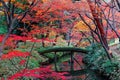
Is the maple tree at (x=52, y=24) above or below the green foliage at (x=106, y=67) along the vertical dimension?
above

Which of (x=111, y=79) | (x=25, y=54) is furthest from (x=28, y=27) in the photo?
(x=111, y=79)

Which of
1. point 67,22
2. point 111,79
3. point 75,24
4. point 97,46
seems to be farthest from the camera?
point 67,22

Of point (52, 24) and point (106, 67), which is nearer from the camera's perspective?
point (106, 67)

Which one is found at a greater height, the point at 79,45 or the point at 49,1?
the point at 49,1

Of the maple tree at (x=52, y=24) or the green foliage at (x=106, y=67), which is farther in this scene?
the green foliage at (x=106, y=67)

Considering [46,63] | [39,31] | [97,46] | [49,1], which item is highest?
[49,1]

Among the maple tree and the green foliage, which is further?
the green foliage

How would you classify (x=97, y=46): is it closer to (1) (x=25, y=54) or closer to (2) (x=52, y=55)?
(2) (x=52, y=55)

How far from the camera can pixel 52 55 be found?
20.8 m

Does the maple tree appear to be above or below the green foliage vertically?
above

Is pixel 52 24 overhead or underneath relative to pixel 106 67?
overhead

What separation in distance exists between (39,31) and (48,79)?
18.5ft

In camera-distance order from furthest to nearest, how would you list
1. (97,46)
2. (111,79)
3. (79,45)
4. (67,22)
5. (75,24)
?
(79,45) → (67,22) → (75,24) → (97,46) → (111,79)

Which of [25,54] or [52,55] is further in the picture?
[52,55]
